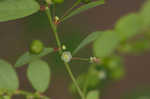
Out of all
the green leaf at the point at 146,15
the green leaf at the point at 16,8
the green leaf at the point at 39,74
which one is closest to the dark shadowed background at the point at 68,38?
the green leaf at the point at 146,15

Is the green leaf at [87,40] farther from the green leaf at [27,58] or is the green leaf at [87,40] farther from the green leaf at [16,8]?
the green leaf at [16,8]

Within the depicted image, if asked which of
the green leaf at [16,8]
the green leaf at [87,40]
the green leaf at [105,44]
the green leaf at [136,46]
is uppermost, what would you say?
the green leaf at [16,8]

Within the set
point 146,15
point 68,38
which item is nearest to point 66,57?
point 146,15

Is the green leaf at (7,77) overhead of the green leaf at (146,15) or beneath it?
overhead

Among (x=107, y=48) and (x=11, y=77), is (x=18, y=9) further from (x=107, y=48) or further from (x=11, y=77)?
(x=107, y=48)

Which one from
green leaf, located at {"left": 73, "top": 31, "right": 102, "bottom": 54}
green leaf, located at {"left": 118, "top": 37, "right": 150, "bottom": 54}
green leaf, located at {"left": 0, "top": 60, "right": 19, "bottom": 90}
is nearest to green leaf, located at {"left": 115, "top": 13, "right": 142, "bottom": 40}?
green leaf, located at {"left": 118, "top": 37, "right": 150, "bottom": 54}

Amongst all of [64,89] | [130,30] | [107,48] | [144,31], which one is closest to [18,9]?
[107,48]

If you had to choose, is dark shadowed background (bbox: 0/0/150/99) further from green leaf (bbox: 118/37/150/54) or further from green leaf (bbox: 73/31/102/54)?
green leaf (bbox: 73/31/102/54)
